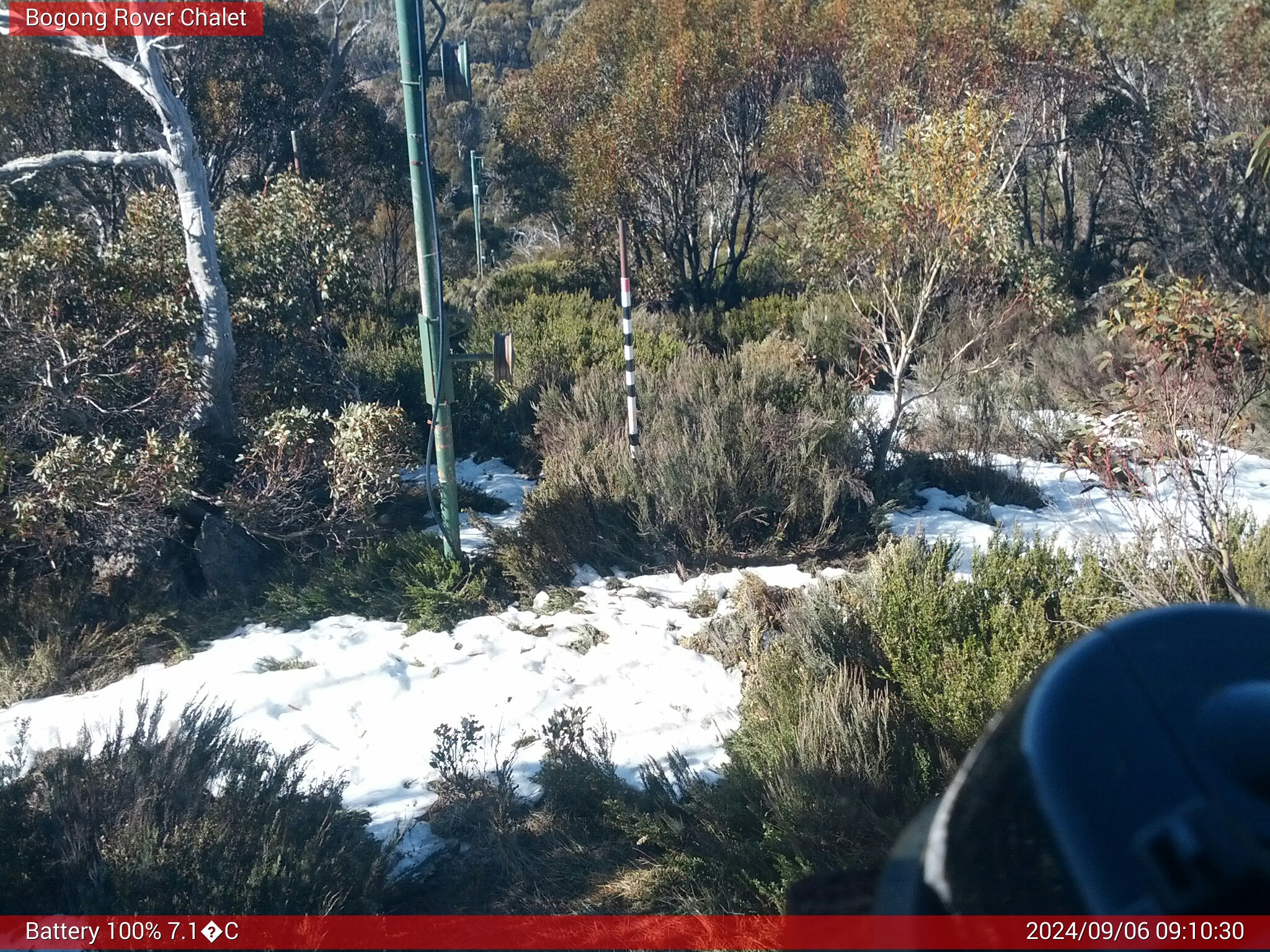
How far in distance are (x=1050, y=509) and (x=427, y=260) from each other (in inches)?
183

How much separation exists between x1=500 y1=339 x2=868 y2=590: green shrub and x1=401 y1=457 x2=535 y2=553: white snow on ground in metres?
0.47

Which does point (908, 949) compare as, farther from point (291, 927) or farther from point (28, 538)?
point (28, 538)

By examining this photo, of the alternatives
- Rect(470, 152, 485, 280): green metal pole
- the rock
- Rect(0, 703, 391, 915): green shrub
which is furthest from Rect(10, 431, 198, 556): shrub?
Rect(470, 152, 485, 280): green metal pole

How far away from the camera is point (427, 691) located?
4.64 meters

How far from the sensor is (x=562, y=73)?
15773 mm

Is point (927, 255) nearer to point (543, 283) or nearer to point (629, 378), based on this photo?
point (629, 378)

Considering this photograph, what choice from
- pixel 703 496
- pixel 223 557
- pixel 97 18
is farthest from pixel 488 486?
pixel 97 18

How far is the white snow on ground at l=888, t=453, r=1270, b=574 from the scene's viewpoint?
5.56 m

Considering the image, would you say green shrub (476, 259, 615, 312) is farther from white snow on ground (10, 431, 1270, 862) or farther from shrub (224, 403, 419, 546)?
white snow on ground (10, 431, 1270, 862)

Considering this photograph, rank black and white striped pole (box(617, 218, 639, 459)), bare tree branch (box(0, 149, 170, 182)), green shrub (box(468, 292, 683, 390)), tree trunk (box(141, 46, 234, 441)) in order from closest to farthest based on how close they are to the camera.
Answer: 1. bare tree branch (box(0, 149, 170, 182))
2. tree trunk (box(141, 46, 234, 441))
3. black and white striped pole (box(617, 218, 639, 459))
4. green shrub (box(468, 292, 683, 390))

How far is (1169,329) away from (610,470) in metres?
3.45

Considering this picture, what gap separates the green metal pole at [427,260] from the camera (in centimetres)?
503

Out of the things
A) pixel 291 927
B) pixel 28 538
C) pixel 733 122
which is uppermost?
pixel 733 122

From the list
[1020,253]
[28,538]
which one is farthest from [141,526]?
[1020,253]
